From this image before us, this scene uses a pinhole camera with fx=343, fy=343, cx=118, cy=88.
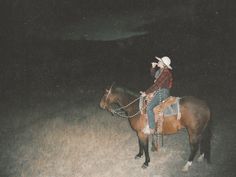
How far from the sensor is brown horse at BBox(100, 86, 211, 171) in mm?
9367

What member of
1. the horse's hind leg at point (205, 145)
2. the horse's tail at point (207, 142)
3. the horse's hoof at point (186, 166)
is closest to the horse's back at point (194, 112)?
the horse's tail at point (207, 142)

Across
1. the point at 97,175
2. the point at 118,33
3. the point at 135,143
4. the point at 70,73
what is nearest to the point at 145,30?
the point at 118,33

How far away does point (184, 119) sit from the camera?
9508 millimetres

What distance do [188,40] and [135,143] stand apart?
40.4ft

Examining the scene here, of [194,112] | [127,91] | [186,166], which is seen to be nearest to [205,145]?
[186,166]

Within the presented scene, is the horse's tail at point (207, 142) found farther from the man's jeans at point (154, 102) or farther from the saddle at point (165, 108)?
the man's jeans at point (154, 102)

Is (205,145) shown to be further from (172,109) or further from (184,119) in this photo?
(172,109)

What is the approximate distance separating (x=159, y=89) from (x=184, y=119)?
3.57 feet

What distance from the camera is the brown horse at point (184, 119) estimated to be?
9.37 meters

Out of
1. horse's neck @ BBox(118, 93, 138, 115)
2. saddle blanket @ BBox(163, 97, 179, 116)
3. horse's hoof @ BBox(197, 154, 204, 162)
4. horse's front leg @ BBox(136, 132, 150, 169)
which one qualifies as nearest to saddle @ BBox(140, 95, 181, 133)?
saddle blanket @ BBox(163, 97, 179, 116)

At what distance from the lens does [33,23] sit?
26156 mm

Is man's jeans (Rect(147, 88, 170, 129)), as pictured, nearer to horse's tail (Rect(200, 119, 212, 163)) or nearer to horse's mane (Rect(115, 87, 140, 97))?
horse's mane (Rect(115, 87, 140, 97))

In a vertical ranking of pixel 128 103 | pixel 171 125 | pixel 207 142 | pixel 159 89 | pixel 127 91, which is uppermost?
pixel 159 89

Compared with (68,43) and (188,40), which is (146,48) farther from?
(68,43)
